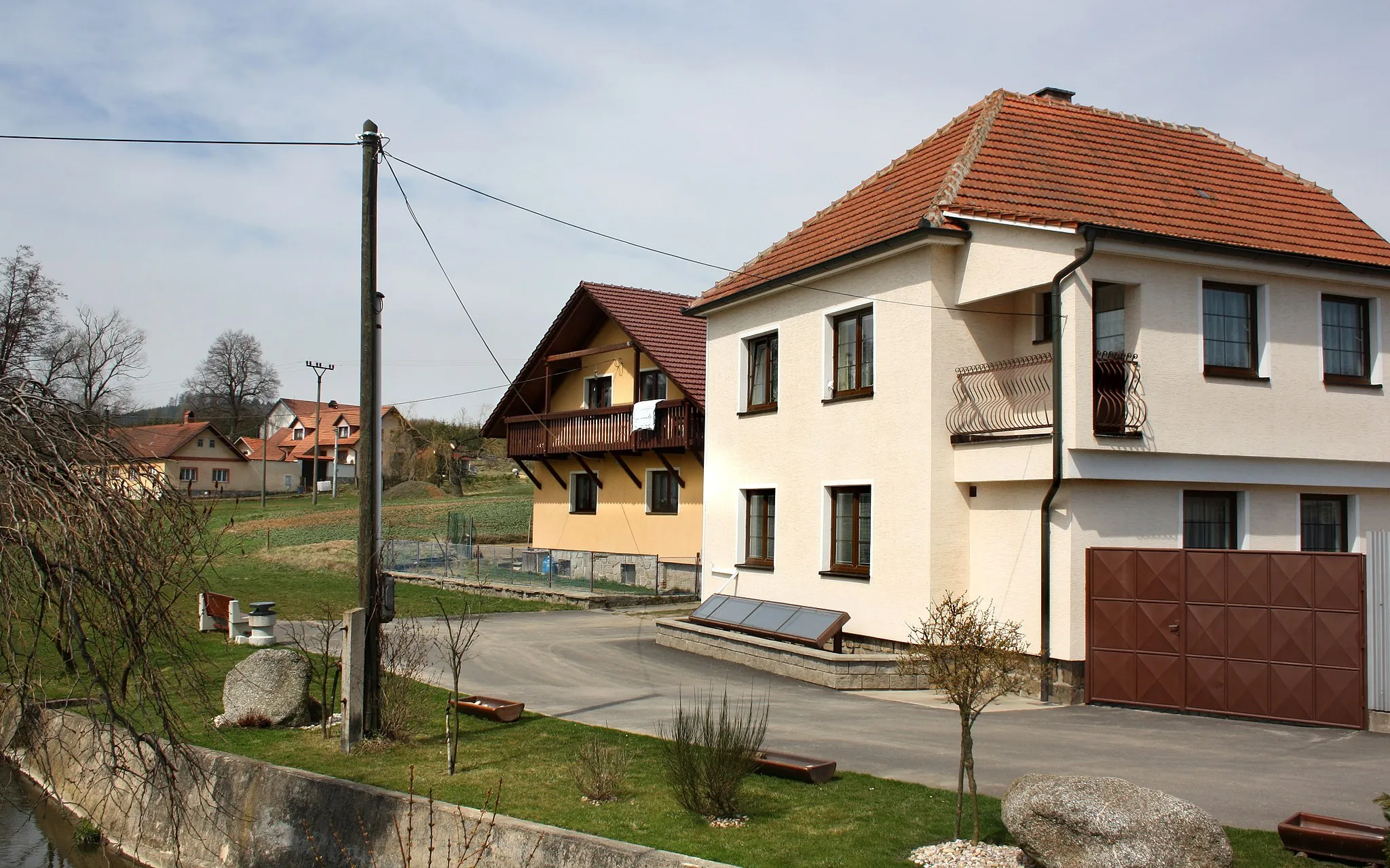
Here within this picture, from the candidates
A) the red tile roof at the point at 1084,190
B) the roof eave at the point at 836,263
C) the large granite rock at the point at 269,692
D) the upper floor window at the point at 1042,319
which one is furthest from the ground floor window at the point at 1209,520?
the large granite rock at the point at 269,692

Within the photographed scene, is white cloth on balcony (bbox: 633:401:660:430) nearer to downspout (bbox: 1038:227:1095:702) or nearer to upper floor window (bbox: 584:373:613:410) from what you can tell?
upper floor window (bbox: 584:373:613:410)

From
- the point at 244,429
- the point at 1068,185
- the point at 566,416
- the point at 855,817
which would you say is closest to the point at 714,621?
the point at 1068,185

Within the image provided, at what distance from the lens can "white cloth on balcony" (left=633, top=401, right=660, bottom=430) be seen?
27.1m

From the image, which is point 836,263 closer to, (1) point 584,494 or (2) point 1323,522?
(2) point 1323,522

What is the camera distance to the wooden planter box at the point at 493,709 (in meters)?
11.7

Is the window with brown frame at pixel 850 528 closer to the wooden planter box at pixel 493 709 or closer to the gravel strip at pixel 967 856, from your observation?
the wooden planter box at pixel 493 709

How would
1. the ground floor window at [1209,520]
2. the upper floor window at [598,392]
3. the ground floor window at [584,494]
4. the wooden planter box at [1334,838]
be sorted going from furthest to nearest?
the ground floor window at [584,494]
the upper floor window at [598,392]
the ground floor window at [1209,520]
the wooden planter box at [1334,838]

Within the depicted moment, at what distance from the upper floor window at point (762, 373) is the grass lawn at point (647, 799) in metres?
9.29

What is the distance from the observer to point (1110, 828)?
630 cm

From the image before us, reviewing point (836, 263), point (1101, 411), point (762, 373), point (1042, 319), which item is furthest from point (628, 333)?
point (1101, 411)

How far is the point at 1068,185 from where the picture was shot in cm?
1605

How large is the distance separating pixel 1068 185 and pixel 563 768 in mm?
11168

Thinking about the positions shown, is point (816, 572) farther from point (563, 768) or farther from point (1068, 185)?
point (563, 768)

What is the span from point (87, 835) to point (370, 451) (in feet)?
14.6
